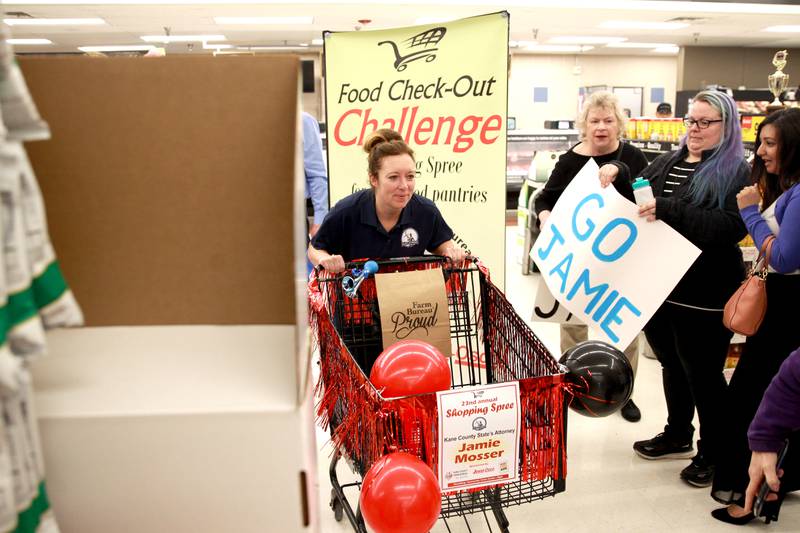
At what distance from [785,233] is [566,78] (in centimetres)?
1721

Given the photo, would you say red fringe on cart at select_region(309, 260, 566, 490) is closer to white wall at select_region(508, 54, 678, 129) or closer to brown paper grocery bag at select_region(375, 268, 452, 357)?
brown paper grocery bag at select_region(375, 268, 452, 357)

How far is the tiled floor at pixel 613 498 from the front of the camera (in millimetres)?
2637

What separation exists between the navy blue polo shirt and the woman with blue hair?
2.83 ft

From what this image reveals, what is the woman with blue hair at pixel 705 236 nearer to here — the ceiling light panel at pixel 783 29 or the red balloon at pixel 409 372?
the red balloon at pixel 409 372

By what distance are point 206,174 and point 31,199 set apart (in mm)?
212

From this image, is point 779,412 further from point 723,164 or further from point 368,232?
point 368,232

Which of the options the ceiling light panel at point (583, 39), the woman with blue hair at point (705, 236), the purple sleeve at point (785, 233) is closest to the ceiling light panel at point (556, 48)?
the ceiling light panel at point (583, 39)

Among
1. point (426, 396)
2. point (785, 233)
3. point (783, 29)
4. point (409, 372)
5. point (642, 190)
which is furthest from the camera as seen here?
point (783, 29)

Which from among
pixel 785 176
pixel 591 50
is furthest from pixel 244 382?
pixel 591 50

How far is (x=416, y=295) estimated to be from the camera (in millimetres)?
2342

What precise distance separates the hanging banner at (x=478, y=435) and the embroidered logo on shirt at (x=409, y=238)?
1.10 meters

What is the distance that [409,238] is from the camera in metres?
2.76

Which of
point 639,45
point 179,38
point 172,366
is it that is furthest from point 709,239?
point 639,45

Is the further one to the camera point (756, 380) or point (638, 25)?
point (638, 25)
